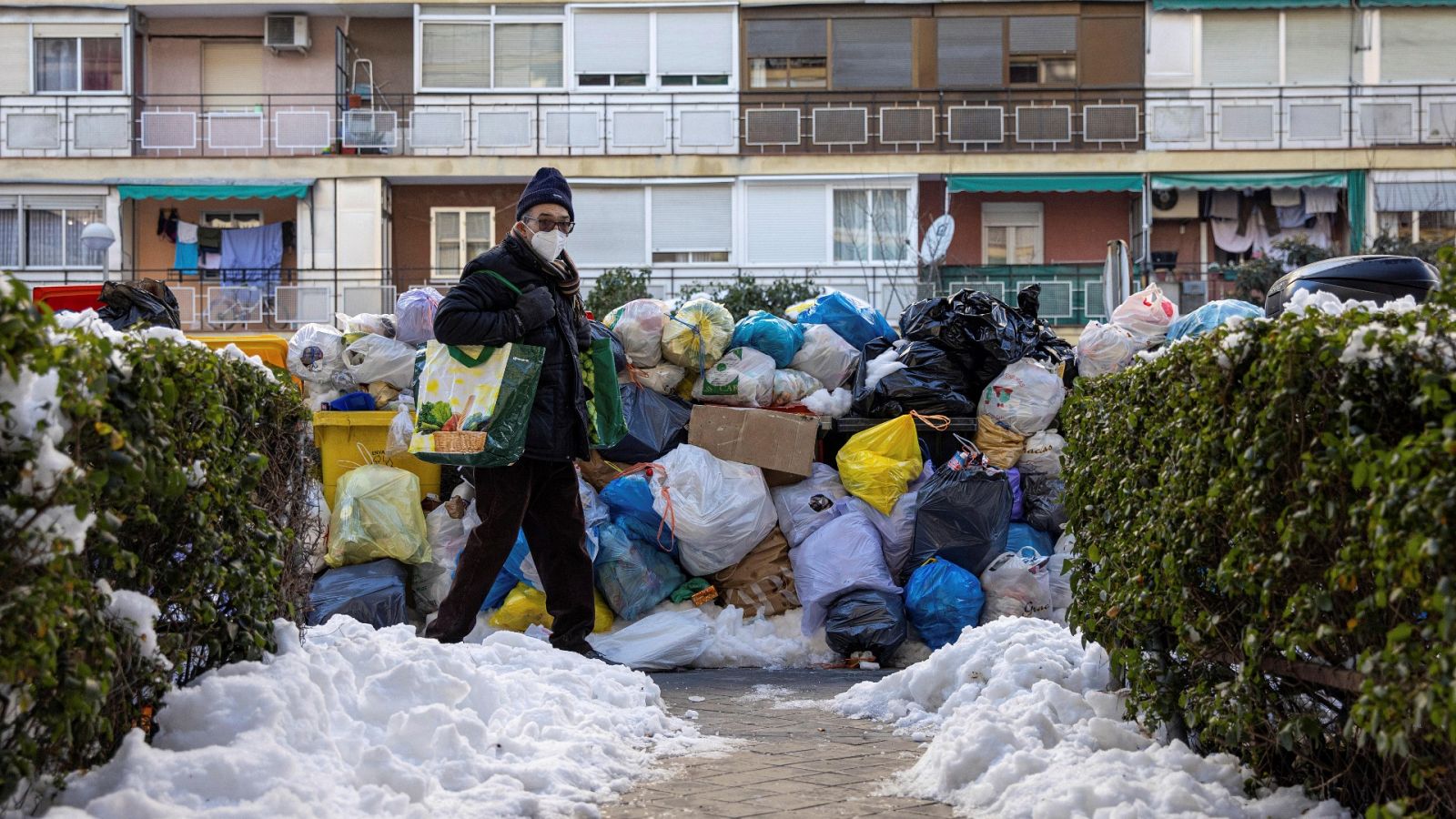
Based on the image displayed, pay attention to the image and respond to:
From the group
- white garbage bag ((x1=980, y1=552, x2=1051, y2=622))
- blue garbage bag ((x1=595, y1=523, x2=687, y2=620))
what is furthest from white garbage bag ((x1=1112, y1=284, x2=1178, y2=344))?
blue garbage bag ((x1=595, y1=523, x2=687, y2=620))

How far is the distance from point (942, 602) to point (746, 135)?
1943 cm

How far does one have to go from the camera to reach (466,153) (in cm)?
2645

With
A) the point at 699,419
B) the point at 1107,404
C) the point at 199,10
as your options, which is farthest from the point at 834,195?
the point at 1107,404

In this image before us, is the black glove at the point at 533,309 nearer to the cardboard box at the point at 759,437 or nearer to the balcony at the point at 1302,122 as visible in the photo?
the cardboard box at the point at 759,437

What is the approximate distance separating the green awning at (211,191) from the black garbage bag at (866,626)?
804 inches

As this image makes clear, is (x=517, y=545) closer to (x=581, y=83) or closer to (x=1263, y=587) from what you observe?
(x=1263, y=587)

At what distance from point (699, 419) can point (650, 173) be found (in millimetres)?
18303

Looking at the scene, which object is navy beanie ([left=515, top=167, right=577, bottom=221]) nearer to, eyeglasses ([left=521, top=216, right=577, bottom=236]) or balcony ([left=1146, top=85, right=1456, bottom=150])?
eyeglasses ([left=521, top=216, right=577, bottom=236])

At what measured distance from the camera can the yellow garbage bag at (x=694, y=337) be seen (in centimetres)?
886

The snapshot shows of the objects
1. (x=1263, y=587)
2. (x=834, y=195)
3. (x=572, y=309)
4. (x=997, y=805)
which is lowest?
(x=997, y=805)

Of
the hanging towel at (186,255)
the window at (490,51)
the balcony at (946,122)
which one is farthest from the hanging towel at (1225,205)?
the hanging towel at (186,255)

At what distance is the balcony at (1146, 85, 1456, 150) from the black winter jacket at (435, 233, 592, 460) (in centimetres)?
2162

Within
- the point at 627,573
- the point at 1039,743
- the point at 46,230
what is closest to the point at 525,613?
the point at 627,573

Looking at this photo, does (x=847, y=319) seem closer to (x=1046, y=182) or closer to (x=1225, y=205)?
(x=1046, y=182)
